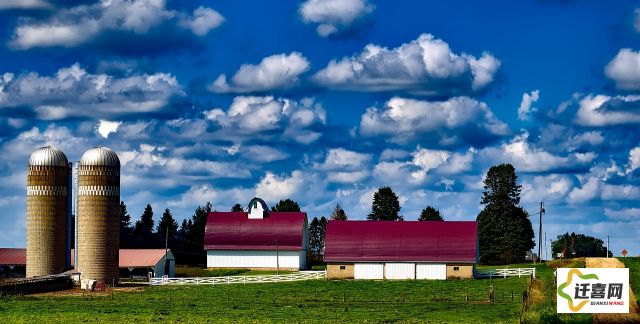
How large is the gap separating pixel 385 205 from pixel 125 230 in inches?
1489

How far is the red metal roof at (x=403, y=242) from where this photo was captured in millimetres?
91250

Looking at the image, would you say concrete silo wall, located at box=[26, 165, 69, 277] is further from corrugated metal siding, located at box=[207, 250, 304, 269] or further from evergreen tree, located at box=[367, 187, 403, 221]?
evergreen tree, located at box=[367, 187, 403, 221]

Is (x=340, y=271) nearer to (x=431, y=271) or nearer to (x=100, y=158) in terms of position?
(x=431, y=271)

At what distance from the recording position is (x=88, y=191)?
8831 centimetres

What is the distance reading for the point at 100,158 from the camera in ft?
292

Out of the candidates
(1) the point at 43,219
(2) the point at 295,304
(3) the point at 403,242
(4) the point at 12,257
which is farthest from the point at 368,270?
(4) the point at 12,257

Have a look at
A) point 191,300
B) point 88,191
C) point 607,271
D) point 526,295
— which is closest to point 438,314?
point 526,295

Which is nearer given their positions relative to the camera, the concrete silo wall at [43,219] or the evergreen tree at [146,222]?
the concrete silo wall at [43,219]

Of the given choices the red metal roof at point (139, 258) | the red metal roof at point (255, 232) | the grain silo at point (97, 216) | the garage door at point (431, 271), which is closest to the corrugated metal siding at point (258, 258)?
the red metal roof at point (255, 232)

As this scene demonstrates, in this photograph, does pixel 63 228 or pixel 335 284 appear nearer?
pixel 335 284

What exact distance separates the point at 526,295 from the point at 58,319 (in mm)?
24956

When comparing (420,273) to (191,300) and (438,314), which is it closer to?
(191,300)

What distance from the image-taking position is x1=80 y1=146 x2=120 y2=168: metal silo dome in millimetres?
88938

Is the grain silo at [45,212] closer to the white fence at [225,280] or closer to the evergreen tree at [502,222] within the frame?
the white fence at [225,280]
